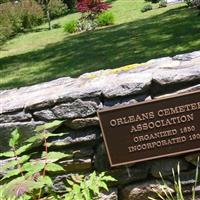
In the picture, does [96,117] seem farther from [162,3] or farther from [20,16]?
[20,16]

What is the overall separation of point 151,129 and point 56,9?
21.9 metres

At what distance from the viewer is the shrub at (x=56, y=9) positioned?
2523 centimetres

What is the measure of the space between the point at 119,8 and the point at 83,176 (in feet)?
64.8

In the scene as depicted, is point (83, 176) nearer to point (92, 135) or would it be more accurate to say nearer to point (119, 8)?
point (92, 135)

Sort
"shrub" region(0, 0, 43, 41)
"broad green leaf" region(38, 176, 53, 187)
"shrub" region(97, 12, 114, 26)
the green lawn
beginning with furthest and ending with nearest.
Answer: "shrub" region(0, 0, 43, 41) < "shrub" region(97, 12, 114, 26) < the green lawn < "broad green leaf" region(38, 176, 53, 187)

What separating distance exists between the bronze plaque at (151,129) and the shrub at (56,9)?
71.2 ft

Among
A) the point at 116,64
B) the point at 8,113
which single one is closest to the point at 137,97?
the point at 8,113

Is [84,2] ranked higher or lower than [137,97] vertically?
lower

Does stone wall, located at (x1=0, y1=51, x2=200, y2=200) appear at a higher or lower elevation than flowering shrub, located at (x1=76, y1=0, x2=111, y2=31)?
higher

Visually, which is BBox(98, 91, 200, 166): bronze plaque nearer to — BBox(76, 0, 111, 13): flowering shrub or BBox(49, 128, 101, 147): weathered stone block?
BBox(49, 128, 101, 147): weathered stone block

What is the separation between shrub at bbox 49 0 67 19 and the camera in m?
25.2

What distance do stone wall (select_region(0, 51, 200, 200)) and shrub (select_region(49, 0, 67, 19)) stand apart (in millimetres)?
21425

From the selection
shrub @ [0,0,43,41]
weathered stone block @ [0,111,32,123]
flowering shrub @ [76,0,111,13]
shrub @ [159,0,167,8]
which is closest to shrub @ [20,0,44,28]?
shrub @ [0,0,43,41]

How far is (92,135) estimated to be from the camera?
13.5 feet
